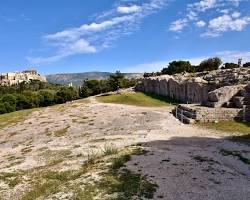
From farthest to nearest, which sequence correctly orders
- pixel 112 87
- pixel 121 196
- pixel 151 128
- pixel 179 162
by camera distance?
pixel 112 87 → pixel 151 128 → pixel 179 162 → pixel 121 196

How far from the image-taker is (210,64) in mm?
108188

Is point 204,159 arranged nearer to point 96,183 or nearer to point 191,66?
point 96,183

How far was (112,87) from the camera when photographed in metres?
103

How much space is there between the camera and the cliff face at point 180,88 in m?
59.9

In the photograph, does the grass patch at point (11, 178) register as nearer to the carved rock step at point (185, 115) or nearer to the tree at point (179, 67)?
the carved rock step at point (185, 115)

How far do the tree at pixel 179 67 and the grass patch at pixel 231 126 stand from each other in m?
71.7

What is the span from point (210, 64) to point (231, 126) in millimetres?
71174

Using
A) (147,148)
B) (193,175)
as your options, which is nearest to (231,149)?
(147,148)

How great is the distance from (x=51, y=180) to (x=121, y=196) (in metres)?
5.12

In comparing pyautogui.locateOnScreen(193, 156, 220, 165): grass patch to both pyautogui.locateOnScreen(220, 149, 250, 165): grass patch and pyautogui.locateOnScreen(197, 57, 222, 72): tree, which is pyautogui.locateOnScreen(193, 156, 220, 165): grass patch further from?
pyautogui.locateOnScreen(197, 57, 222, 72): tree

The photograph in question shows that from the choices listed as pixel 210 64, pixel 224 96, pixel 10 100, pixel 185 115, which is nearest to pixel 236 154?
pixel 185 115

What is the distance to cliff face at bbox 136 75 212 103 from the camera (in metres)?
59.9

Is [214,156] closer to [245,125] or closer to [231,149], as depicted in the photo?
[231,149]

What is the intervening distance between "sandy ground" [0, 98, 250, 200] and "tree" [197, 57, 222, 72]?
58809 millimetres
